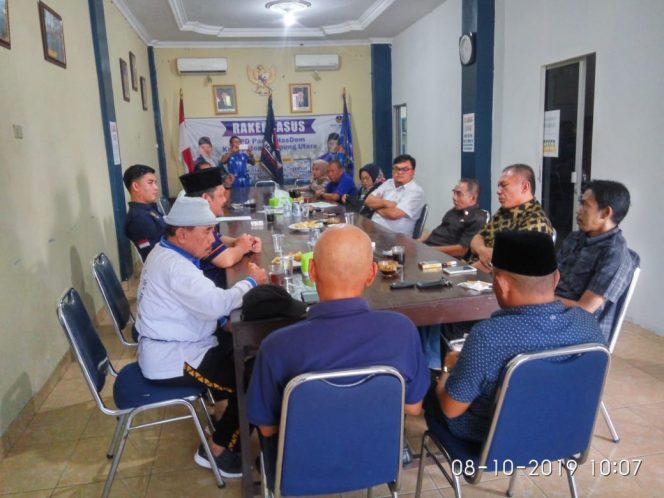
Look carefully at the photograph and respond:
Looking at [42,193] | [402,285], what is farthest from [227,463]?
[42,193]

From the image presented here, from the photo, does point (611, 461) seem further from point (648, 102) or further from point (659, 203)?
point (648, 102)

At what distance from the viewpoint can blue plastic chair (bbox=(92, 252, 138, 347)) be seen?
2.31 metres

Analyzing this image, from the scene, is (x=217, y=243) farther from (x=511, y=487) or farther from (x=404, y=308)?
(x=511, y=487)

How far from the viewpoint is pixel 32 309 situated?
2656mm

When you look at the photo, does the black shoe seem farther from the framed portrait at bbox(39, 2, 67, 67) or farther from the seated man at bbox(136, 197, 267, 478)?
the framed portrait at bbox(39, 2, 67, 67)

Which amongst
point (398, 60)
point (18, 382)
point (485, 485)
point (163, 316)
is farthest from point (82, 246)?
point (398, 60)

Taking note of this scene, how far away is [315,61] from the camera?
790 cm

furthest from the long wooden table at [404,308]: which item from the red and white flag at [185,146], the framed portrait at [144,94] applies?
the red and white flag at [185,146]

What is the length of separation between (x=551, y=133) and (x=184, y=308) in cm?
354

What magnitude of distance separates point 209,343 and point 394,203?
241 centimetres

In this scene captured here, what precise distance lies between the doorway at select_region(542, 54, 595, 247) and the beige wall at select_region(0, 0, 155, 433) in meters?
3.70

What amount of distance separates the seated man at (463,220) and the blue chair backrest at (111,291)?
197 centimetres

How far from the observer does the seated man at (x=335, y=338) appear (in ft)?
4.17

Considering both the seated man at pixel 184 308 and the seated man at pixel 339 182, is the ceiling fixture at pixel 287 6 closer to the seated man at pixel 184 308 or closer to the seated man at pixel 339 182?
the seated man at pixel 339 182
